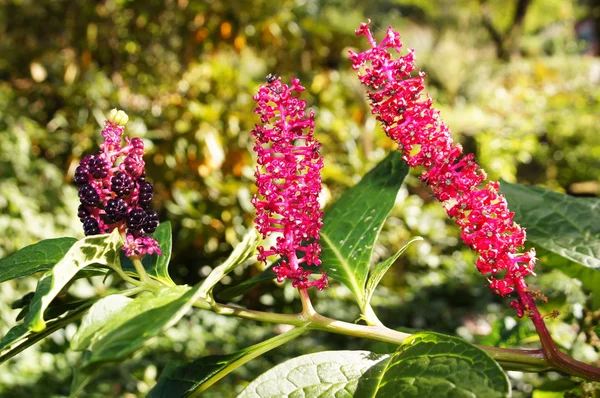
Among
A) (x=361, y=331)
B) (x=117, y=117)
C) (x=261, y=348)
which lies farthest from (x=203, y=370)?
(x=117, y=117)

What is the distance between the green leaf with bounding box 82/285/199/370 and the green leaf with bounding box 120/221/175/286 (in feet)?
0.43

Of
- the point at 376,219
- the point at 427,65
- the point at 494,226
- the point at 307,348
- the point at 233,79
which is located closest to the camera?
the point at 494,226

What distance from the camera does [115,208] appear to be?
0.56 metres

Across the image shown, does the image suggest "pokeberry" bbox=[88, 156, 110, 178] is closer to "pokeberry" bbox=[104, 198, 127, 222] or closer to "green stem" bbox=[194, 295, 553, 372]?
"pokeberry" bbox=[104, 198, 127, 222]

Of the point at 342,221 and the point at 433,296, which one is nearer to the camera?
the point at 342,221

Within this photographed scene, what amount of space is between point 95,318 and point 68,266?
53 mm

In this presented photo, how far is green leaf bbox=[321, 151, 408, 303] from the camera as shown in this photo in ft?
2.33

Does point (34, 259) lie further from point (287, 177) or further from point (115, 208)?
point (287, 177)

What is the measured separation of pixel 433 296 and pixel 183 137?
7.51 feet

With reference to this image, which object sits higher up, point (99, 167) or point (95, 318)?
point (99, 167)

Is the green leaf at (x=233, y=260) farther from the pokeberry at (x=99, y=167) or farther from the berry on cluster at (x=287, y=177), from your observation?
the pokeberry at (x=99, y=167)

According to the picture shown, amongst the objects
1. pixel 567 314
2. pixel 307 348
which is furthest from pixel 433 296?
pixel 567 314

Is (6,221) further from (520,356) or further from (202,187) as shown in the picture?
(520,356)

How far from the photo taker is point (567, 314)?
3.57 ft
